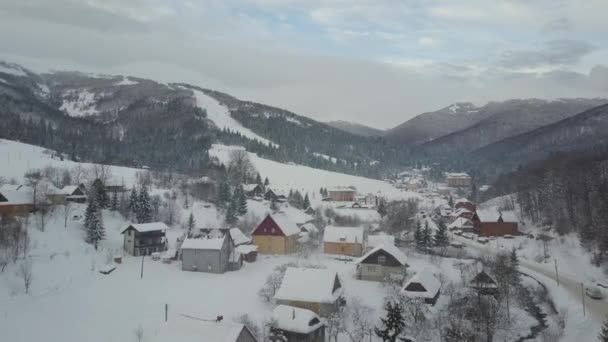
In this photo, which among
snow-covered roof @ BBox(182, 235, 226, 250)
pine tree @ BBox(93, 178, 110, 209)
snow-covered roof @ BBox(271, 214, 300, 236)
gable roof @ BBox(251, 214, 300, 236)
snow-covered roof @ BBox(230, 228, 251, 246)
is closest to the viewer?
snow-covered roof @ BBox(182, 235, 226, 250)

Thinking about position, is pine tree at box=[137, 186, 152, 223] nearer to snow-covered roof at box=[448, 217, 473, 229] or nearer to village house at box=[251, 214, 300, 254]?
village house at box=[251, 214, 300, 254]

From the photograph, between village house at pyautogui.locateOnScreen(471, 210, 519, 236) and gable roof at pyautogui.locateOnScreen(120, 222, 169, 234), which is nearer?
gable roof at pyautogui.locateOnScreen(120, 222, 169, 234)

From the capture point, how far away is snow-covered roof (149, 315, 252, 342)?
2625 centimetres

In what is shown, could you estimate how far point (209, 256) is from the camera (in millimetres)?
Result: 55406

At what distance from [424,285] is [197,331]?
78.2 feet

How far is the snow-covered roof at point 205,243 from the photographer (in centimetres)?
5534

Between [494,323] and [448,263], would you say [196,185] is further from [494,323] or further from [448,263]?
[494,323]

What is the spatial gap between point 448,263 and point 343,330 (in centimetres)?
2884

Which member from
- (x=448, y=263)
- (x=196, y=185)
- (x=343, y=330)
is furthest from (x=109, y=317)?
(x=196, y=185)

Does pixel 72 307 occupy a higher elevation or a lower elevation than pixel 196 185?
lower

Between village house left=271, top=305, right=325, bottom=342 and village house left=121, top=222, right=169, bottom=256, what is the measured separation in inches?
1259

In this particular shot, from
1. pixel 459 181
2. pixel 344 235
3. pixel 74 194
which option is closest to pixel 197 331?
pixel 344 235

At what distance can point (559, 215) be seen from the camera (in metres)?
74.6

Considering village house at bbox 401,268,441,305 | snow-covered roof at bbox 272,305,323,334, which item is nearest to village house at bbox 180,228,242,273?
snow-covered roof at bbox 272,305,323,334
